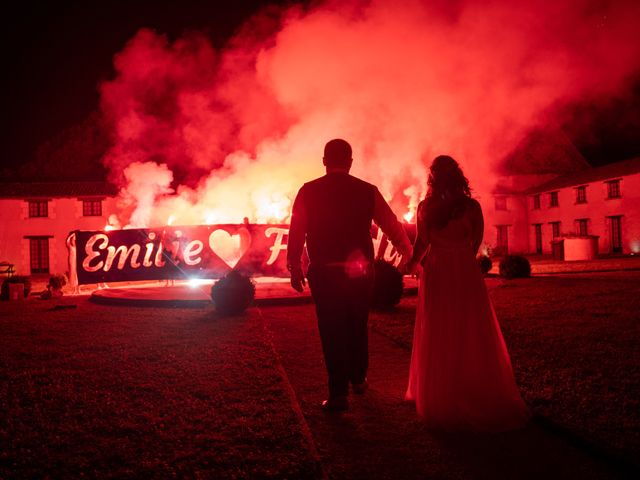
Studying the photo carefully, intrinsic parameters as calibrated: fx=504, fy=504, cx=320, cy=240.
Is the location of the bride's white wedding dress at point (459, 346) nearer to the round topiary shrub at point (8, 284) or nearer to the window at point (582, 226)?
the round topiary shrub at point (8, 284)

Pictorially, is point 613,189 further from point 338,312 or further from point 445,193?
point 338,312

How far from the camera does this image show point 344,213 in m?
4.06

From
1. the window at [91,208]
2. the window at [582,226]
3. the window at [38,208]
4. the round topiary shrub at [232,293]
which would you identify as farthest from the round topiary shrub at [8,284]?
the window at [582,226]

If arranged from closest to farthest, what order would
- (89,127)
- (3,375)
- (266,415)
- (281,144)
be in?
(266,415), (3,375), (281,144), (89,127)

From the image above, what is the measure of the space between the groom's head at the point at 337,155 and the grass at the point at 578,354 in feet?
8.00

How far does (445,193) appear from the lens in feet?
12.7

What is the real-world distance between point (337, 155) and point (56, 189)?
36159 millimetres

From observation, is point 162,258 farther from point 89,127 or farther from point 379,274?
point 89,127

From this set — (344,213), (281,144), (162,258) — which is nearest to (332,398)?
(344,213)

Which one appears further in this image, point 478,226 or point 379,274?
point 379,274

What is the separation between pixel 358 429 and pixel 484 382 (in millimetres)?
955

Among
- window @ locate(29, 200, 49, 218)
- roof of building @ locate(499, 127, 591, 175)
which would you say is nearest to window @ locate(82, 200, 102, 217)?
window @ locate(29, 200, 49, 218)

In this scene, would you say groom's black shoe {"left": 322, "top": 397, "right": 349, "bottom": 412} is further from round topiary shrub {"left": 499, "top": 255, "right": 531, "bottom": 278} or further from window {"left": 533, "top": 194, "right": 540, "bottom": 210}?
window {"left": 533, "top": 194, "right": 540, "bottom": 210}

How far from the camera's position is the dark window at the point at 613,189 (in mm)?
33156
